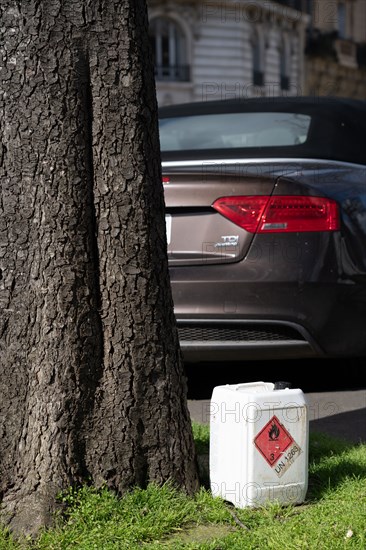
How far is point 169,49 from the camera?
39125 millimetres

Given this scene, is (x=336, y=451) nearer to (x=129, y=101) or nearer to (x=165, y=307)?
(x=165, y=307)

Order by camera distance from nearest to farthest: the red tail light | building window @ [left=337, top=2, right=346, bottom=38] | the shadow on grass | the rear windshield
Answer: the shadow on grass → the red tail light → the rear windshield → building window @ [left=337, top=2, right=346, bottom=38]

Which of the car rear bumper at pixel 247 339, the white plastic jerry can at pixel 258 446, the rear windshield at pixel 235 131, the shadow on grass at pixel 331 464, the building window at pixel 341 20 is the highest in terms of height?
the building window at pixel 341 20

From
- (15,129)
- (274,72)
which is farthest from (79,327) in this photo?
(274,72)

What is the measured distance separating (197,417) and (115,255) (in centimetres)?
206

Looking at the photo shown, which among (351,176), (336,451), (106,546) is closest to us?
(106,546)

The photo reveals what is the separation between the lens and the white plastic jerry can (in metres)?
3.79

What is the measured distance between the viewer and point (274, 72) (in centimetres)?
4122

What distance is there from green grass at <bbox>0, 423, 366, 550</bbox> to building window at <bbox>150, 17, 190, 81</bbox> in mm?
35521

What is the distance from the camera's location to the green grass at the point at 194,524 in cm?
342

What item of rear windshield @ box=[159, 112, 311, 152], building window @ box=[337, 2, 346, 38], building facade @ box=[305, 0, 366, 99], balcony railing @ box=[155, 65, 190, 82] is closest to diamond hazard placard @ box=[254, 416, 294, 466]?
rear windshield @ box=[159, 112, 311, 152]

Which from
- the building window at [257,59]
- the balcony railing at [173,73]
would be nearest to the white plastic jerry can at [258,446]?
the balcony railing at [173,73]

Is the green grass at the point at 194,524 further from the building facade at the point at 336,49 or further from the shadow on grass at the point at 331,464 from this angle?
the building facade at the point at 336,49

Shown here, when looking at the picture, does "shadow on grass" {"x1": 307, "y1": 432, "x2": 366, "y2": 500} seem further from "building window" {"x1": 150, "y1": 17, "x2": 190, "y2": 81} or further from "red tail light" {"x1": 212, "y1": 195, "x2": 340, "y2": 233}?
"building window" {"x1": 150, "y1": 17, "x2": 190, "y2": 81}
